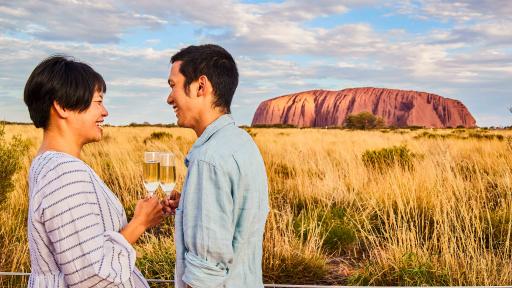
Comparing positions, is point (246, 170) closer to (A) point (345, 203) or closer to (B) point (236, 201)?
(B) point (236, 201)

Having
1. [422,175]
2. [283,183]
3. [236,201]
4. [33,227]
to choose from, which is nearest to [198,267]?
[236,201]

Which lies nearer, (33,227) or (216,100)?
(33,227)

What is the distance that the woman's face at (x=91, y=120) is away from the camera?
5.70ft

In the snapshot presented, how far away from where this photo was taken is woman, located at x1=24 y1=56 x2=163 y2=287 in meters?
1.51

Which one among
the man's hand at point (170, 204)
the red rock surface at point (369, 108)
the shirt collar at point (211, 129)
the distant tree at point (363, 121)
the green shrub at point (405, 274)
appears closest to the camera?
the shirt collar at point (211, 129)

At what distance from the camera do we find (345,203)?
276 inches

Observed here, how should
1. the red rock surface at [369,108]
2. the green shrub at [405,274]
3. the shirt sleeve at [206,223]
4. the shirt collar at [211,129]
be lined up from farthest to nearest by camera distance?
the red rock surface at [369,108] < the green shrub at [405,274] < the shirt collar at [211,129] < the shirt sleeve at [206,223]

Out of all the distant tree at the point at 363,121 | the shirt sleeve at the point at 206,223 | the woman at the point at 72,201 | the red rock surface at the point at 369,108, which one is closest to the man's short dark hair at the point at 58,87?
the woman at the point at 72,201

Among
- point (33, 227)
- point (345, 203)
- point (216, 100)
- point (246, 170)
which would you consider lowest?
point (345, 203)

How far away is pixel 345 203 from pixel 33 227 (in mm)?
5703

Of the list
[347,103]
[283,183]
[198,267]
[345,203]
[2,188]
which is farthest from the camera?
[347,103]

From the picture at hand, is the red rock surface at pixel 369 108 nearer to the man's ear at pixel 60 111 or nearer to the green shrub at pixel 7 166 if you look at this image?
the green shrub at pixel 7 166

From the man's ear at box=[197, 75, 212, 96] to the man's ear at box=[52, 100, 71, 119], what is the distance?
38 centimetres

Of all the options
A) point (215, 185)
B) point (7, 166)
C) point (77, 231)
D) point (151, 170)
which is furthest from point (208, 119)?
point (7, 166)
